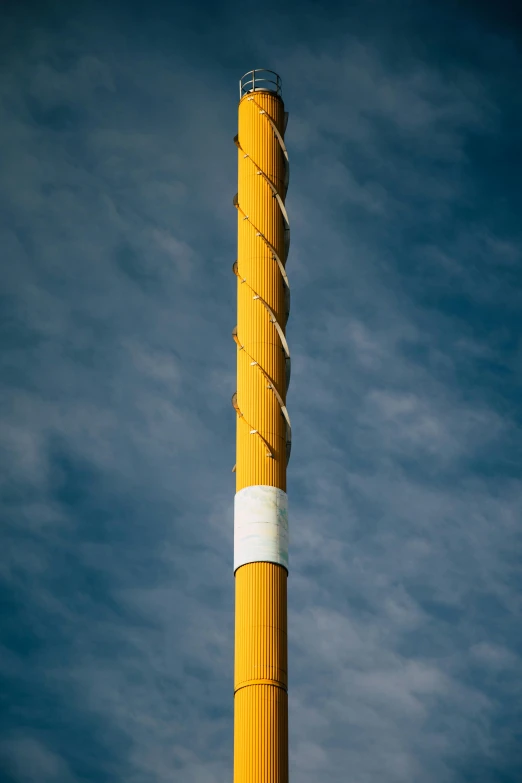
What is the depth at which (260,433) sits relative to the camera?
82500 millimetres

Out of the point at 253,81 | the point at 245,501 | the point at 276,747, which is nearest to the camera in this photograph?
the point at 276,747

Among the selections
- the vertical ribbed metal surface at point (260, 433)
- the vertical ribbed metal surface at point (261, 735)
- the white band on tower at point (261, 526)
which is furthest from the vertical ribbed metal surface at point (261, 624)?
the vertical ribbed metal surface at point (261, 735)

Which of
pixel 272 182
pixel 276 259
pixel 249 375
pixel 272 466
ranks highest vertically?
pixel 272 182

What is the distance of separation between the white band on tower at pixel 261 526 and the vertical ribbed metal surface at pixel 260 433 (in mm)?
515

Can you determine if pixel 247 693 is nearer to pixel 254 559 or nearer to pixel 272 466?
pixel 254 559

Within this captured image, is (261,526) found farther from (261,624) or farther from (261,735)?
(261,735)

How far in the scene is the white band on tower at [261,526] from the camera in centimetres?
7950

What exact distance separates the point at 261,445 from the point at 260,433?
28.4 inches

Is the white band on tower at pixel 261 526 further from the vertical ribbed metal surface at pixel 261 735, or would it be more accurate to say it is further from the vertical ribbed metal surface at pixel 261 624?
the vertical ribbed metal surface at pixel 261 735

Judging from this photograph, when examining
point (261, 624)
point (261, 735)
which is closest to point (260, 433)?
point (261, 624)

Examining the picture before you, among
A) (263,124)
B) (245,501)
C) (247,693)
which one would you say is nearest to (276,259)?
(263,124)

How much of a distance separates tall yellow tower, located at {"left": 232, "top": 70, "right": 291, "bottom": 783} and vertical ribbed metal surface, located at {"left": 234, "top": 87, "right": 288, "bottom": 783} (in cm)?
6

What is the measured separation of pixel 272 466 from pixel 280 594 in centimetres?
781

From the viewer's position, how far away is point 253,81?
9400cm
